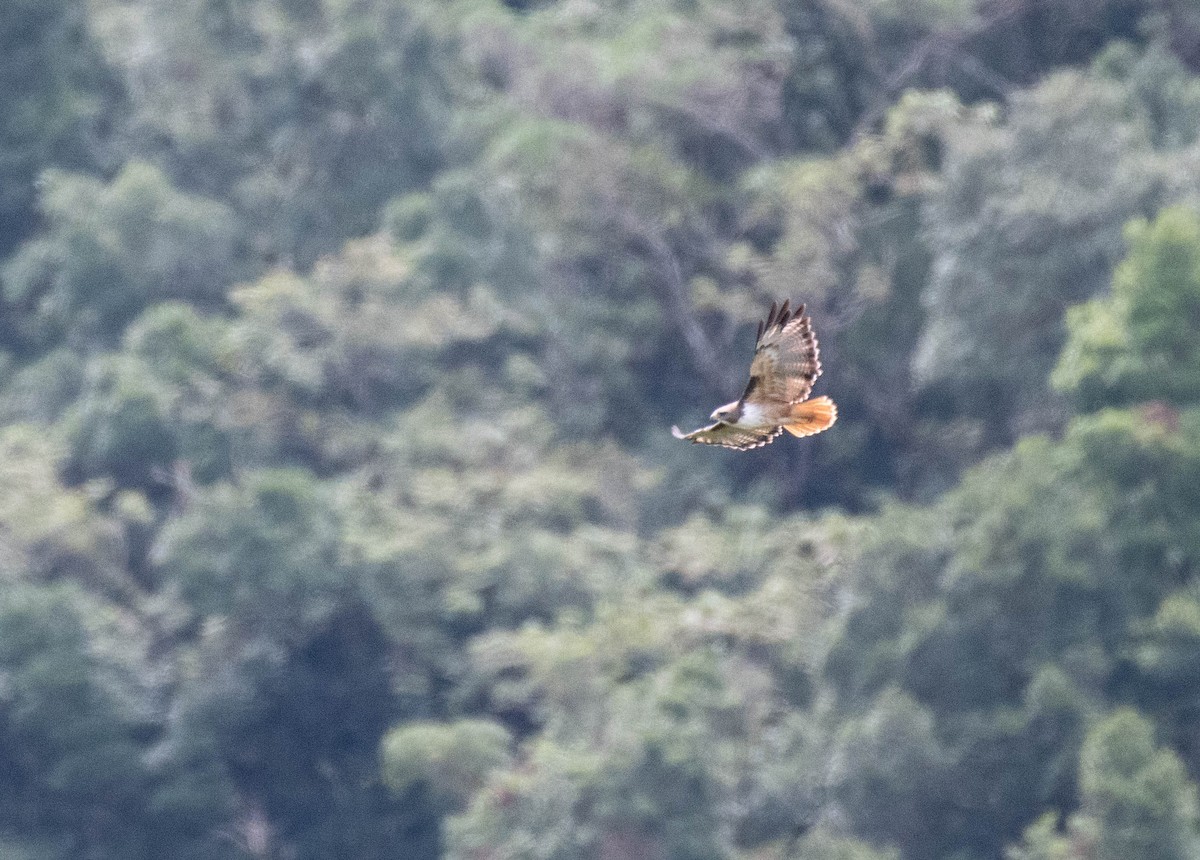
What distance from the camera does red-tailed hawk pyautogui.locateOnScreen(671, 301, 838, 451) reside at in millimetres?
6570

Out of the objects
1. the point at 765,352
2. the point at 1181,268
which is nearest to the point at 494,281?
the point at 1181,268

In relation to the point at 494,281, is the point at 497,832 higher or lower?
lower

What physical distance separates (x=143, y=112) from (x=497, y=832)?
9.99 metres

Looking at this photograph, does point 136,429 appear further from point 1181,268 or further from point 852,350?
point 1181,268

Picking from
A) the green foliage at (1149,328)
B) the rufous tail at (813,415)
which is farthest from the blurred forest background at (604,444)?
the rufous tail at (813,415)

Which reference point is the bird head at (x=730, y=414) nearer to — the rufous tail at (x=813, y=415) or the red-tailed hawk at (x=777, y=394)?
the red-tailed hawk at (x=777, y=394)

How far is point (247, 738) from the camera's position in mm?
20031

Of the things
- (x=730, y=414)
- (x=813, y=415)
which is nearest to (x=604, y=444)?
(x=813, y=415)

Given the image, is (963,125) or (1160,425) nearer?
(1160,425)

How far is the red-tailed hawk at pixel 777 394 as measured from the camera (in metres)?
6.57

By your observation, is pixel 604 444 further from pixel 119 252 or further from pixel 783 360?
pixel 783 360

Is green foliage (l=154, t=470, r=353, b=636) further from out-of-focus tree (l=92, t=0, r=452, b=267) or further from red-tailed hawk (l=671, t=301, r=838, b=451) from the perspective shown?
red-tailed hawk (l=671, t=301, r=838, b=451)

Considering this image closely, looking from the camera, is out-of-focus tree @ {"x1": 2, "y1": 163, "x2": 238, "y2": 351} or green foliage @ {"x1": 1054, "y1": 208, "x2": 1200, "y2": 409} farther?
out-of-focus tree @ {"x1": 2, "y1": 163, "x2": 238, "y2": 351}

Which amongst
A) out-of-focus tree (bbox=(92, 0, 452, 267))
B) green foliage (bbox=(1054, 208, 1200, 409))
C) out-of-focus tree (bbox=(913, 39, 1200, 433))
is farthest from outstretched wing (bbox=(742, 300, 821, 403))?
out-of-focus tree (bbox=(92, 0, 452, 267))
